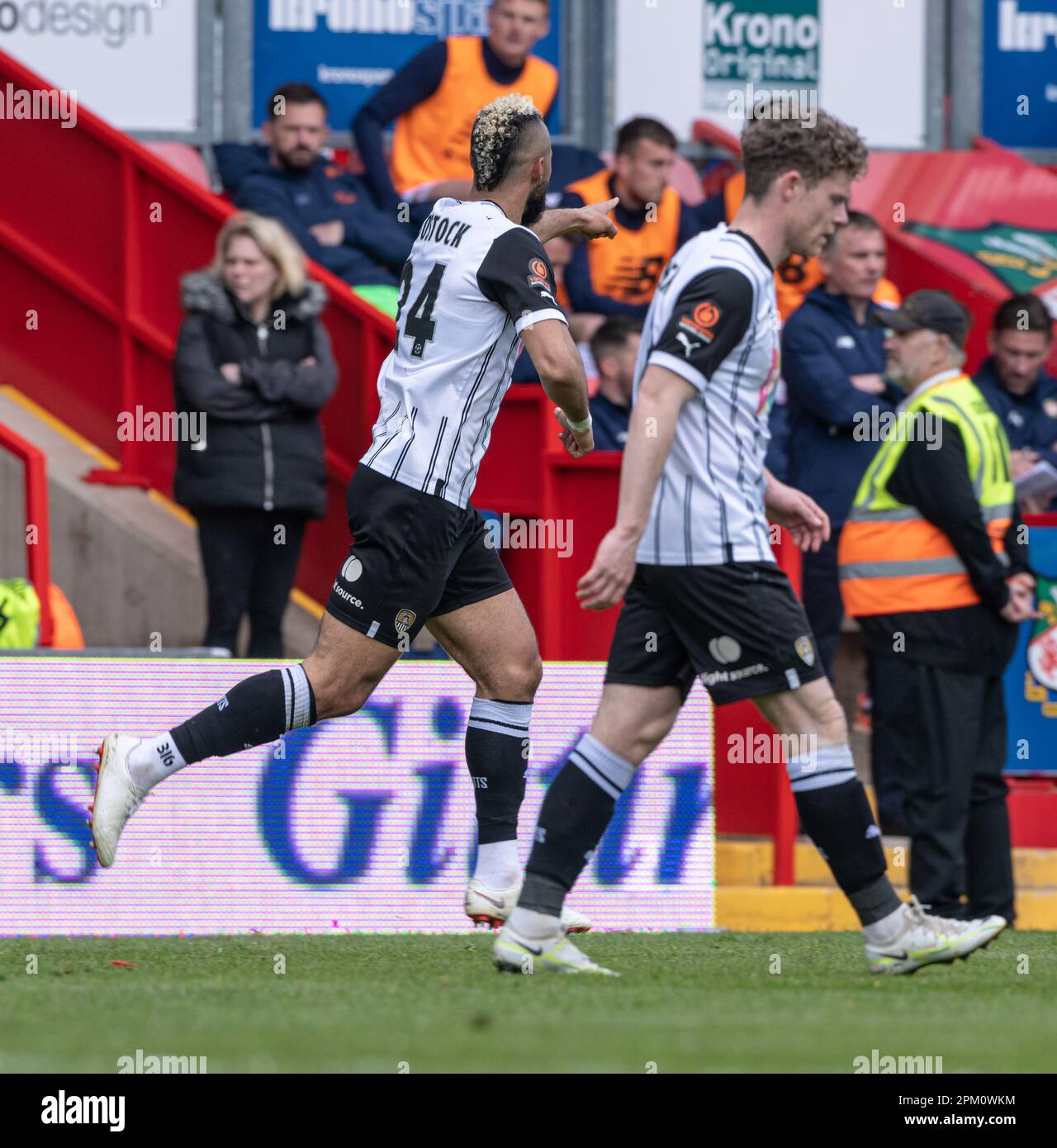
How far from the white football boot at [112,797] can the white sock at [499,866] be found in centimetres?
99

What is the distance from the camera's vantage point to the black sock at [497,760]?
6.15 meters

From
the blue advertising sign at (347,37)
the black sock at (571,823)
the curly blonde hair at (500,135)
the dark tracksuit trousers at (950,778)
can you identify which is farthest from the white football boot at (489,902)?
the blue advertising sign at (347,37)

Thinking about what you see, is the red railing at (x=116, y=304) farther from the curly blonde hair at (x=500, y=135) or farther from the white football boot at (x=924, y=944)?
the white football boot at (x=924, y=944)

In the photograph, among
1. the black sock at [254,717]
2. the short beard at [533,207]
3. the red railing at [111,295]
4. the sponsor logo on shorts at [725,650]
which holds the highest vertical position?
the short beard at [533,207]

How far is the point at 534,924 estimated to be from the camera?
5.38m

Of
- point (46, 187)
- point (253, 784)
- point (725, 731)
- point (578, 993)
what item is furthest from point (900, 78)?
point (578, 993)

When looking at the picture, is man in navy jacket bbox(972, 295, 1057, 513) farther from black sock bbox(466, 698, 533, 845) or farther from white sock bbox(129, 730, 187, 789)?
white sock bbox(129, 730, 187, 789)

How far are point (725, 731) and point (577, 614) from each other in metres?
0.74

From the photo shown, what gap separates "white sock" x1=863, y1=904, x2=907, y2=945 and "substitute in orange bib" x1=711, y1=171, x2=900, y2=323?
5.76 m

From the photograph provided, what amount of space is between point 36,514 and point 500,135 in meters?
3.85

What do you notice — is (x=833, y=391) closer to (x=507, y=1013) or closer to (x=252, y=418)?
(x=252, y=418)

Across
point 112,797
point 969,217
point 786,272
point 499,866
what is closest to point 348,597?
point 112,797

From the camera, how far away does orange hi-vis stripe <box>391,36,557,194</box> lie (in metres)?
11.5
